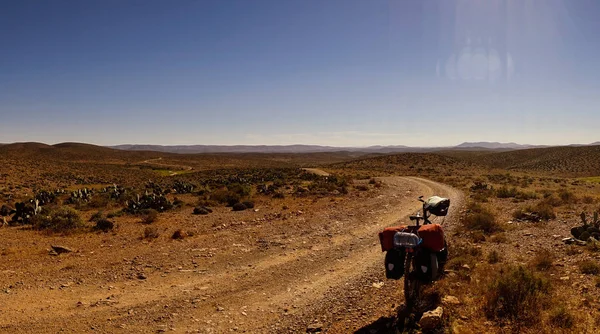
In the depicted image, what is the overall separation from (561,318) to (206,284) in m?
6.70

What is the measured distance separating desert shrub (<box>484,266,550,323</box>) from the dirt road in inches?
64.8

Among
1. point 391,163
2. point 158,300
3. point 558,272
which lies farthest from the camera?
point 391,163

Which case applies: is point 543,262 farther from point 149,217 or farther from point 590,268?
point 149,217

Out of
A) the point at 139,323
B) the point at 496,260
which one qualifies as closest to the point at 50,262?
the point at 139,323

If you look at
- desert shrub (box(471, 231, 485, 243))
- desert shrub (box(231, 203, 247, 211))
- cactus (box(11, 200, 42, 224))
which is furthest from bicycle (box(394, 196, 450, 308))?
cactus (box(11, 200, 42, 224))

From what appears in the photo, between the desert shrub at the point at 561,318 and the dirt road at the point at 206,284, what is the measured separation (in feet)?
8.01

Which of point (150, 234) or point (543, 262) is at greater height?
point (543, 262)

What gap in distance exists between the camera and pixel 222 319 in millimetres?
6305

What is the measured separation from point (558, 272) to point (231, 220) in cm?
1194

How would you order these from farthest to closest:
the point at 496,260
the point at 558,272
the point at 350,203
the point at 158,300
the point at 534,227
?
the point at 350,203
the point at 534,227
the point at 496,260
the point at 558,272
the point at 158,300

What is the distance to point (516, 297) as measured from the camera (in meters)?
5.77

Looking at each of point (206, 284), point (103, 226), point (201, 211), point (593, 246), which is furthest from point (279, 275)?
point (201, 211)

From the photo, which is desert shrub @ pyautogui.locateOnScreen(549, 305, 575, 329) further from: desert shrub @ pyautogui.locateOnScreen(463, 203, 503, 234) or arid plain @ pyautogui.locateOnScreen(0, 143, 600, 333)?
desert shrub @ pyautogui.locateOnScreen(463, 203, 503, 234)

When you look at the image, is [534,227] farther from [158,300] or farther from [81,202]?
[81,202]
